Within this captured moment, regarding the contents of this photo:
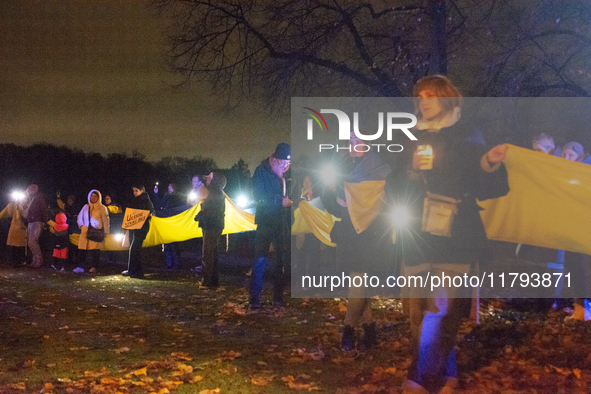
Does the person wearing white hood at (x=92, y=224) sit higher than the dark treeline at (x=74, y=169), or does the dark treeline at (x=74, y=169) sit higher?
the dark treeline at (x=74, y=169)

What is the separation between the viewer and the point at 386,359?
18.1 ft

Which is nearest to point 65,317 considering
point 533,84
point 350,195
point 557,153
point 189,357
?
point 189,357

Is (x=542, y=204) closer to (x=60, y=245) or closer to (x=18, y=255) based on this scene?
(x=60, y=245)

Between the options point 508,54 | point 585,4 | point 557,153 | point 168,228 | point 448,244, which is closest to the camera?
point 448,244

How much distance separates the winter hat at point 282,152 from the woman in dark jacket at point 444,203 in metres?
3.92

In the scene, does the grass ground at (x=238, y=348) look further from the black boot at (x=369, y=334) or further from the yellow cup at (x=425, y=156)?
the yellow cup at (x=425, y=156)

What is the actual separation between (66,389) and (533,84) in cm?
1055

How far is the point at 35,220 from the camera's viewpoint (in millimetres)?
13992

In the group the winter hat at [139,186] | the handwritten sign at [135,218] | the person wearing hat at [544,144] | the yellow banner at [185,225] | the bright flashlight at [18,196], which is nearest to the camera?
the person wearing hat at [544,144]

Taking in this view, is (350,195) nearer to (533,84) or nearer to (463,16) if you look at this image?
(463,16)

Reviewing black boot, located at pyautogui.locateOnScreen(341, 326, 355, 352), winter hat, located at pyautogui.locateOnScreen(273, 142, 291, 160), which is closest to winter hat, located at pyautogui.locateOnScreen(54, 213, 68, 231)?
winter hat, located at pyautogui.locateOnScreen(273, 142, 291, 160)

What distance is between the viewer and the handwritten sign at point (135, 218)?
11.5 meters

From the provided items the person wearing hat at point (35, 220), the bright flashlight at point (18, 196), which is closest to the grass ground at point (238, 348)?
the person wearing hat at point (35, 220)

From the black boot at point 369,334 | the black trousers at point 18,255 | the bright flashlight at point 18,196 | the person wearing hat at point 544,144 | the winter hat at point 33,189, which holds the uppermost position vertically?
the person wearing hat at point 544,144
